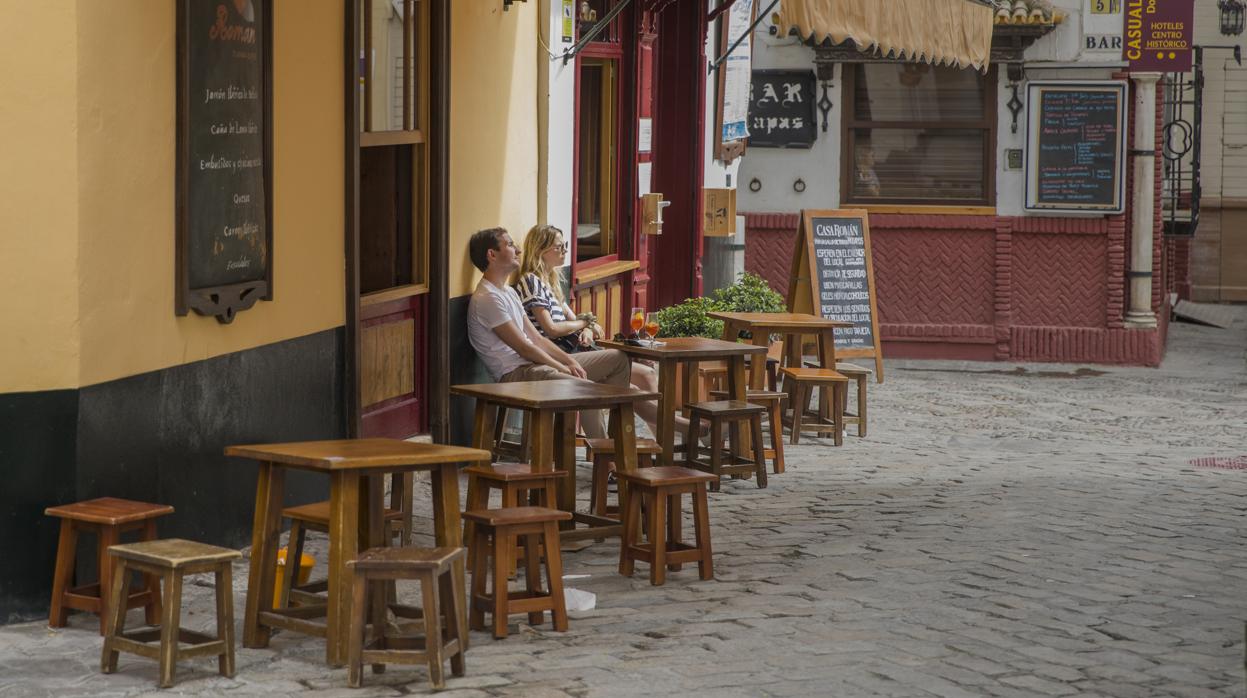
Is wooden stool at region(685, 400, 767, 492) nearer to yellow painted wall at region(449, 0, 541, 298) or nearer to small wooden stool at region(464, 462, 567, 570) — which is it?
yellow painted wall at region(449, 0, 541, 298)

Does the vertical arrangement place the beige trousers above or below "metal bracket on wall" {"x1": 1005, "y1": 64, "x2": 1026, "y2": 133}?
below

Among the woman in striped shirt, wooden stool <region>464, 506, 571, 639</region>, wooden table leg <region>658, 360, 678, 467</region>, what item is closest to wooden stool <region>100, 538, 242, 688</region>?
wooden stool <region>464, 506, 571, 639</region>

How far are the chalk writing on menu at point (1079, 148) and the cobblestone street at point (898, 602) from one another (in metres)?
5.10

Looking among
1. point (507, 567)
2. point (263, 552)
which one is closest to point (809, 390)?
point (507, 567)

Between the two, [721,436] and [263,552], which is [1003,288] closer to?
[721,436]

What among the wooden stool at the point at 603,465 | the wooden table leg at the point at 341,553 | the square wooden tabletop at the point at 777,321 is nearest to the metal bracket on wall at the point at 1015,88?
the square wooden tabletop at the point at 777,321

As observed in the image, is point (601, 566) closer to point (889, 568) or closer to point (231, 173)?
point (889, 568)

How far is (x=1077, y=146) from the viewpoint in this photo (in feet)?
50.8

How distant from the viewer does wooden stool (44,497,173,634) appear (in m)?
5.62

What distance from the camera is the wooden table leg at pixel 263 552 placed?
5.59 meters

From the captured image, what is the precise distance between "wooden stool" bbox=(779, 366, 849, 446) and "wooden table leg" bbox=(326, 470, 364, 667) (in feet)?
18.4

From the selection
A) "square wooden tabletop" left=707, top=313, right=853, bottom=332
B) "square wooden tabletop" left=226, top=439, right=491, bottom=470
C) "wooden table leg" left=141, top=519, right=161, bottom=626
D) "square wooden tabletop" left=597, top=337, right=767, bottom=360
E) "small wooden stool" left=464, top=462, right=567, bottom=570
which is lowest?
"wooden table leg" left=141, top=519, right=161, bottom=626

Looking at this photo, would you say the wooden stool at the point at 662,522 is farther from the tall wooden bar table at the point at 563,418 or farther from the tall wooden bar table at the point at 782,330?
the tall wooden bar table at the point at 782,330

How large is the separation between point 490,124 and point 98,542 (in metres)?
4.18
